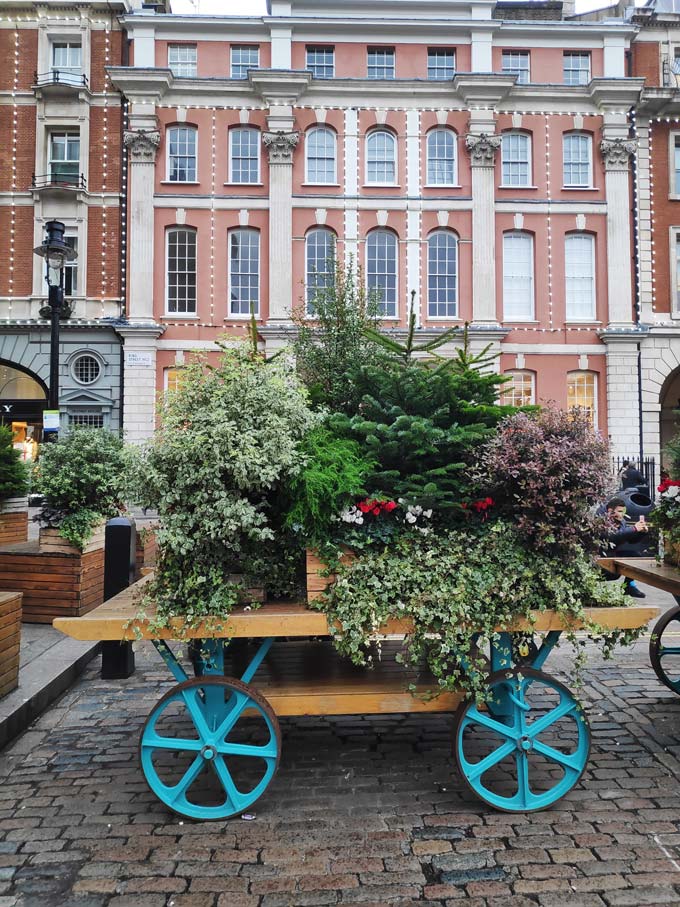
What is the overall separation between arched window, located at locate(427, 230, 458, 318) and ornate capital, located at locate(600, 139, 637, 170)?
6078mm

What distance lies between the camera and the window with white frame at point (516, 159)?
2211cm

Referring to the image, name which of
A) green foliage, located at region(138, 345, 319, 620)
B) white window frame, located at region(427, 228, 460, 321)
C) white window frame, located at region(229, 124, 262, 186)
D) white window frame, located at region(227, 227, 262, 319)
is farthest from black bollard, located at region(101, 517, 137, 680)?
white window frame, located at region(229, 124, 262, 186)

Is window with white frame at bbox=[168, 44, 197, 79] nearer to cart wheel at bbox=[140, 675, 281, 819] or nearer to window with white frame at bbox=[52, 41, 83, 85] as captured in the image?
window with white frame at bbox=[52, 41, 83, 85]

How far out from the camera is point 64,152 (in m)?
22.1

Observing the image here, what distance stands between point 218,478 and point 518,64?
25239 millimetres

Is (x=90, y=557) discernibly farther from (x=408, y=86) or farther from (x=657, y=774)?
(x=408, y=86)

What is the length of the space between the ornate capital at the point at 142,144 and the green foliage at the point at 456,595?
21.9m

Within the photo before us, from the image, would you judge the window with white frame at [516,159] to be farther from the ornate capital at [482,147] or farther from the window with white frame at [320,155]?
the window with white frame at [320,155]

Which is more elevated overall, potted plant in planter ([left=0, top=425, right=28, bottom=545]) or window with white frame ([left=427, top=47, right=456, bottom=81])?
window with white frame ([left=427, top=47, right=456, bottom=81])

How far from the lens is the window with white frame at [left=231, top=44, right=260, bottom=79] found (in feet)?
72.7

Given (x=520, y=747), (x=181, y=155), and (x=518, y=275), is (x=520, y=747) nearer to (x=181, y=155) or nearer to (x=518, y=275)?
(x=518, y=275)

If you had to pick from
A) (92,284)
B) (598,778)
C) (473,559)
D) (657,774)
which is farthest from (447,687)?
(92,284)

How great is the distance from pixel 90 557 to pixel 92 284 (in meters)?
17.3

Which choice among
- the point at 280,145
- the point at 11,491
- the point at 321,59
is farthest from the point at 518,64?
the point at 11,491
